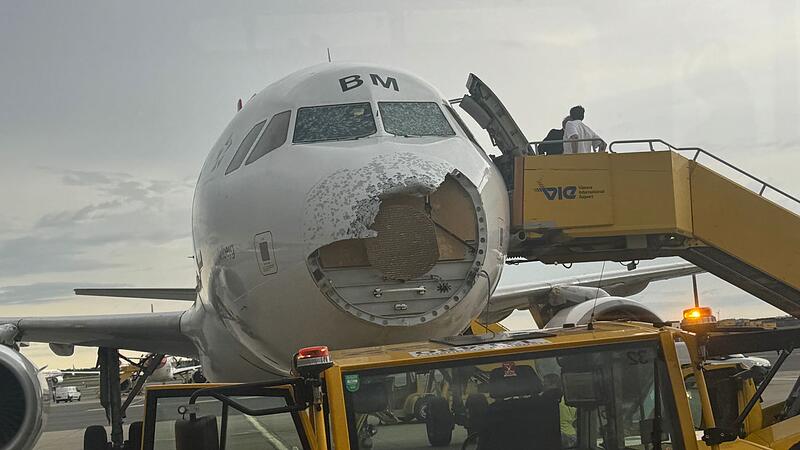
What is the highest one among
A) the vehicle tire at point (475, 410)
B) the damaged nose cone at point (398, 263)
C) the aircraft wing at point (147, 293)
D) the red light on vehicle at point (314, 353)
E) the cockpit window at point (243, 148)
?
the cockpit window at point (243, 148)

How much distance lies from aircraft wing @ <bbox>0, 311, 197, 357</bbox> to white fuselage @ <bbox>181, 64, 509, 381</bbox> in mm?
4545

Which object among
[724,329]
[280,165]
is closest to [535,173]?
[280,165]

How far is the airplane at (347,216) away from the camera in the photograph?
6027mm

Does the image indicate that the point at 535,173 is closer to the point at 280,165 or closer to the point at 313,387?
the point at 280,165

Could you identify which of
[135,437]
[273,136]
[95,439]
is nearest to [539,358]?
[135,437]

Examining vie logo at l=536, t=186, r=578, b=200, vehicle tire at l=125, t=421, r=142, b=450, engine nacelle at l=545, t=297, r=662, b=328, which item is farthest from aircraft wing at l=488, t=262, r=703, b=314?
vehicle tire at l=125, t=421, r=142, b=450

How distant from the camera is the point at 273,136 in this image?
746cm

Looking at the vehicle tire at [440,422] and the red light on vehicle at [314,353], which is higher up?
the red light on vehicle at [314,353]

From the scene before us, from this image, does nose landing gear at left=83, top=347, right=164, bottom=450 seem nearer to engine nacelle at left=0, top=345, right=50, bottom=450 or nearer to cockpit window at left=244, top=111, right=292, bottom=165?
engine nacelle at left=0, top=345, right=50, bottom=450

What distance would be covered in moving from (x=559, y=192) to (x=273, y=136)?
8.10 ft

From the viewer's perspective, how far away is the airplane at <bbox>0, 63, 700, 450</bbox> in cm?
603

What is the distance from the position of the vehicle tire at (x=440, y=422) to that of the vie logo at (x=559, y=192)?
413 centimetres

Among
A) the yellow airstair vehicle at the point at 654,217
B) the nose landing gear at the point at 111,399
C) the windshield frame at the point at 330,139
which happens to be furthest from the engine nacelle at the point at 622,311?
the nose landing gear at the point at 111,399

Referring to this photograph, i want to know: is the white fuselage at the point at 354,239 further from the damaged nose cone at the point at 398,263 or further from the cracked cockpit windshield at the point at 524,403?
the cracked cockpit windshield at the point at 524,403
